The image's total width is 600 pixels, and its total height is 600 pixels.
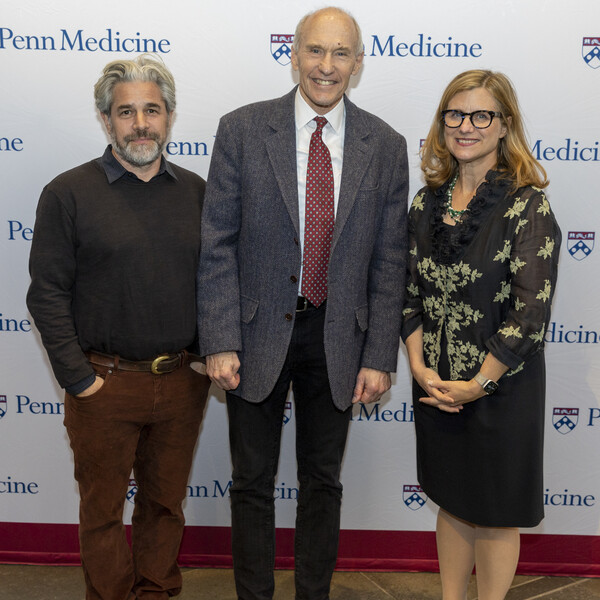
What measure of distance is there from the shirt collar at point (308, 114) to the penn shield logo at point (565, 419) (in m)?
1.47

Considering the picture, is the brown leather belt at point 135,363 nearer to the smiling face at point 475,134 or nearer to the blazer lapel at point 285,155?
the blazer lapel at point 285,155

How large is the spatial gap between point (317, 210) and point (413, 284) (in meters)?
0.39

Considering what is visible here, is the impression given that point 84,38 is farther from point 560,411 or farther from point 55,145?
point 560,411

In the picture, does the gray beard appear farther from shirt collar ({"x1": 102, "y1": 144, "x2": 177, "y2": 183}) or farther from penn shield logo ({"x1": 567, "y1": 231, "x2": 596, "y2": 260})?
penn shield logo ({"x1": 567, "y1": 231, "x2": 596, "y2": 260})

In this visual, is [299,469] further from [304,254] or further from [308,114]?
[308,114]

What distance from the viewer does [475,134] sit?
2.10 m

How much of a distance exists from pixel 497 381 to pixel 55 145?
1.79m

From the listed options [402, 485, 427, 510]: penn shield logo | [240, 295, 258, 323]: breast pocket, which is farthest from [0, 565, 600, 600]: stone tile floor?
[240, 295, 258, 323]: breast pocket

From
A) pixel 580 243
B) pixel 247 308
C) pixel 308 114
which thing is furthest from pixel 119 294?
pixel 580 243

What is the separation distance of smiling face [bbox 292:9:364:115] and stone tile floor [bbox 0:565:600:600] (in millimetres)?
1858

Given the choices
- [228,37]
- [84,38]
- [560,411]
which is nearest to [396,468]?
[560,411]

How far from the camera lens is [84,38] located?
2.65 metres

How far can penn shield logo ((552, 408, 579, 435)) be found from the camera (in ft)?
9.56

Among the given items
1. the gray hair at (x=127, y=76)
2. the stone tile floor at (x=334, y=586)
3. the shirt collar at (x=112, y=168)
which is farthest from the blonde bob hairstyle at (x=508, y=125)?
the stone tile floor at (x=334, y=586)
